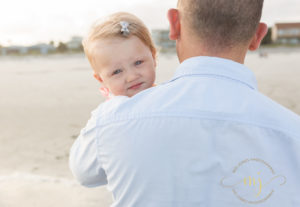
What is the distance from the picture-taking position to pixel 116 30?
6.71ft

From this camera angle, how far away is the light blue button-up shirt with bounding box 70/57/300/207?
1034 millimetres

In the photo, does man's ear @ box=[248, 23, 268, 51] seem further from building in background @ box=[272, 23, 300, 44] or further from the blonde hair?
building in background @ box=[272, 23, 300, 44]

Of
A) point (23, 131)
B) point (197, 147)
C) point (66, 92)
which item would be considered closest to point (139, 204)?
point (197, 147)

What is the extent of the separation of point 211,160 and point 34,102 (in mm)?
8721

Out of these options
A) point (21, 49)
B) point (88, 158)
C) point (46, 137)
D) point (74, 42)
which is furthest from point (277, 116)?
point (74, 42)

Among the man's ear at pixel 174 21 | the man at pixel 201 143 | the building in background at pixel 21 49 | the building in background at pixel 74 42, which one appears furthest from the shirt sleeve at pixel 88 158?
the building in background at pixel 74 42

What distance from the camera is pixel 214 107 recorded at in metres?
1.04

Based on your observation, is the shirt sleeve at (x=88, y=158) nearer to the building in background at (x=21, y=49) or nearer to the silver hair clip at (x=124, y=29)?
the silver hair clip at (x=124, y=29)

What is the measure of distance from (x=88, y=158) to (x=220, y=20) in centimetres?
70

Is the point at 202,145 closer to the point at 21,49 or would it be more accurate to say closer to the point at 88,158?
the point at 88,158

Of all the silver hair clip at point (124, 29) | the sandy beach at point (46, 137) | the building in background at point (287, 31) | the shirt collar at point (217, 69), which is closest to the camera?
the shirt collar at point (217, 69)

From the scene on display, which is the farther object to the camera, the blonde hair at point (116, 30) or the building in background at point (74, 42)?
the building in background at point (74, 42)

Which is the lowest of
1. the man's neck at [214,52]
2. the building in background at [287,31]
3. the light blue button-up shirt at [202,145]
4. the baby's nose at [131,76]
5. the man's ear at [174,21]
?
the building in background at [287,31]

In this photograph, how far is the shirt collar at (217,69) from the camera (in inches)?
45.3
